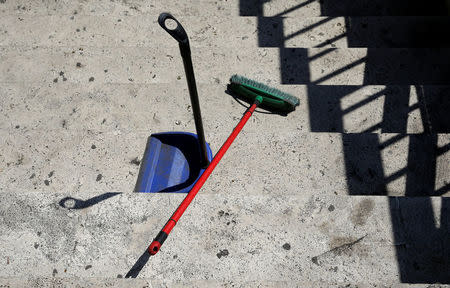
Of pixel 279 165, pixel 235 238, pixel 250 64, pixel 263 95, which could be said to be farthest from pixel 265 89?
pixel 235 238

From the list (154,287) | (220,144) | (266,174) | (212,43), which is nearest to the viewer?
(154,287)

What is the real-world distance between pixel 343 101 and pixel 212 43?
114 cm

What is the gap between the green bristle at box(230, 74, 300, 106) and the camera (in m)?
2.47

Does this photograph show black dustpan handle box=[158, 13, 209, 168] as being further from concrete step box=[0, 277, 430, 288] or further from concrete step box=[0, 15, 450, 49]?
concrete step box=[0, 15, 450, 49]

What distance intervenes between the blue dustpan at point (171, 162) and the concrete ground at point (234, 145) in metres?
0.08

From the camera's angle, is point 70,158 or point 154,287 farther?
point 70,158

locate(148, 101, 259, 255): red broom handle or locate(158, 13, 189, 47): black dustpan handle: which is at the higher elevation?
locate(158, 13, 189, 47): black dustpan handle

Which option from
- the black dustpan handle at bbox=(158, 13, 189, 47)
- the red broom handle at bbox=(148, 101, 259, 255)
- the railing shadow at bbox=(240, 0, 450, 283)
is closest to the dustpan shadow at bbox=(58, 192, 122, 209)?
the red broom handle at bbox=(148, 101, 259, 255)

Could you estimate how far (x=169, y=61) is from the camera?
9.05 ft

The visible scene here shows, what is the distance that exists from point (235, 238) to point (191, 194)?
11.4 inches

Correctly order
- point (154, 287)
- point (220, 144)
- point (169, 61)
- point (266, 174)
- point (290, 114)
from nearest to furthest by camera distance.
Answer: point (154, 287)
point (266, 174)
point (220, 144)
point (290, 114)
point (169, 61)

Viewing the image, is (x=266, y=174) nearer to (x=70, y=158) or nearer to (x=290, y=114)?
(x=290, y=114)

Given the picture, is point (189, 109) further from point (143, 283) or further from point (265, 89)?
point (143, 283)

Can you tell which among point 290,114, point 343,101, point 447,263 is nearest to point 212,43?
point 290,114
